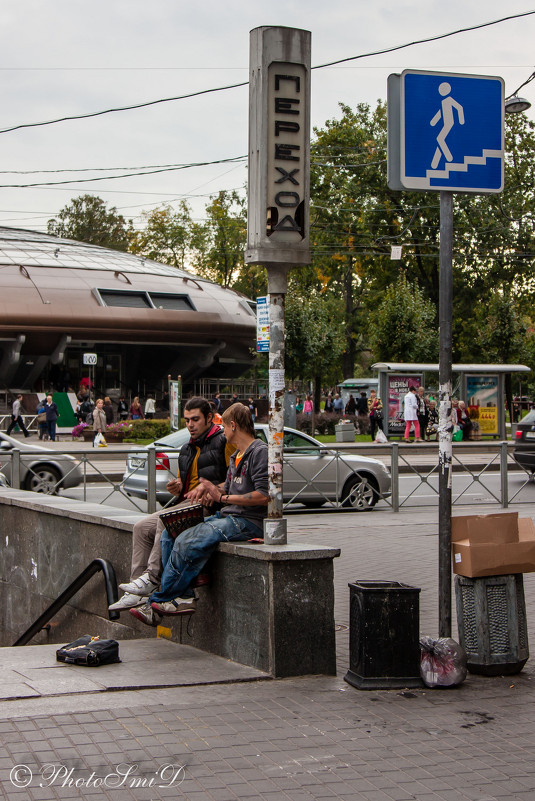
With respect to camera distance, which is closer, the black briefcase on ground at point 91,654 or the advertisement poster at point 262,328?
the black briefcase on ground at point 91,654

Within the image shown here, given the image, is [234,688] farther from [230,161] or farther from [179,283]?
[179,283]

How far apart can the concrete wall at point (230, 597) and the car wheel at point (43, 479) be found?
519 cm

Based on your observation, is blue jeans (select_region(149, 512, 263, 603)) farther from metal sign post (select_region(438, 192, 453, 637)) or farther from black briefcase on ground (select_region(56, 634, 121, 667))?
metal sign post (select_region(438, 192, 453, 637))

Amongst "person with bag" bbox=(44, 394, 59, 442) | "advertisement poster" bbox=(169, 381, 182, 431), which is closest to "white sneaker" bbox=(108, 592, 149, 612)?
"person with bag" bbox=(44, 394, 59, 442)

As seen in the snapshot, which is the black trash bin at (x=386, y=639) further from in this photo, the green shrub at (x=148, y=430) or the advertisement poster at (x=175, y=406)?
the advertisement poster at (x=175, y=406)

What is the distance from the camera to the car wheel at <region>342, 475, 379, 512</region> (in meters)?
16.5

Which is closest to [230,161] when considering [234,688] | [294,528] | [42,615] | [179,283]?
[294,528]

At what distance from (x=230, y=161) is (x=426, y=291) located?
2907 cm

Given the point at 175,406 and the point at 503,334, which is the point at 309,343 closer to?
the point at 175,406

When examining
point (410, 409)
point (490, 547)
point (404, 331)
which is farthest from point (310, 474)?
point (404, 331)

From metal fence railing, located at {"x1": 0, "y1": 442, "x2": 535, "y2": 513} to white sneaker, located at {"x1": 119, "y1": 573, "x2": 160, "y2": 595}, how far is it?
7217mm

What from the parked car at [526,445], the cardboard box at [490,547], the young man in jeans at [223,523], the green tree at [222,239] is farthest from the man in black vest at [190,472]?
the green tree at [222,239]

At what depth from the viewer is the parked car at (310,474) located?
15.4 metres

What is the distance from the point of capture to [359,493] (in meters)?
16.5
